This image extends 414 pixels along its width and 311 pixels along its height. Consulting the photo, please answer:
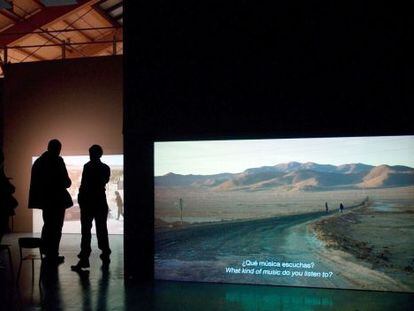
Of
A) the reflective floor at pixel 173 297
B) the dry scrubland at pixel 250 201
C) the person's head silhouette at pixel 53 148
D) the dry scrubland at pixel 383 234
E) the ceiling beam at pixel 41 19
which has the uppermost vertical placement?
the ceiling beam at pixel 41 19

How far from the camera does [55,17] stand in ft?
41.9

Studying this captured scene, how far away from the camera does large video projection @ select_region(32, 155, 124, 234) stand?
10375 millimetres

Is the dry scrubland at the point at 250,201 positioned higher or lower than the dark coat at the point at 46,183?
lower

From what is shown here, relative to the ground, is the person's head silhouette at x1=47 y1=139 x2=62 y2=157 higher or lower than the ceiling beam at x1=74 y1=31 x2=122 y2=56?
lower

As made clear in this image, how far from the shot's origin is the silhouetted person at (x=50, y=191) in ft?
18.7

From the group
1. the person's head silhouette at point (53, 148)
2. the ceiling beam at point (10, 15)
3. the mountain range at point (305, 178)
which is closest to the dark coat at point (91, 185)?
the person's head silhouette at point (53, 148)

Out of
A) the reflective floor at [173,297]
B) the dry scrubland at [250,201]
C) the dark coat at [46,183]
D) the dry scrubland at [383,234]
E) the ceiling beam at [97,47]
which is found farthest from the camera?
the ceiling beam at [97,47]

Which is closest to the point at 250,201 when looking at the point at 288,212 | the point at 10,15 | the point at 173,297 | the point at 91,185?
the point at 288,212

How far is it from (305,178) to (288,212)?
1.19ft

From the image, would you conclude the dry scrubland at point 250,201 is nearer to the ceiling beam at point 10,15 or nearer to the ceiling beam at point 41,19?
the ceiling beam at point 41,19

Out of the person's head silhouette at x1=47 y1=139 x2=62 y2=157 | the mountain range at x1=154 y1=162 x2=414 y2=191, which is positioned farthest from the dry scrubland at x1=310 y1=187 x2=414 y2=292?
the person's head silhouette at x1=47 y1=139 x2=62 y2=157

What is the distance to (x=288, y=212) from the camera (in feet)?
15.1

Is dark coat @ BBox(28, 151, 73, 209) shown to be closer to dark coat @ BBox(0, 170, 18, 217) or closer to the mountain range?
dark coat @ BBox(0, 170, 18, 217)

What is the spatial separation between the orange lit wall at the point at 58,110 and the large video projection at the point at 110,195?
0.59 feet
